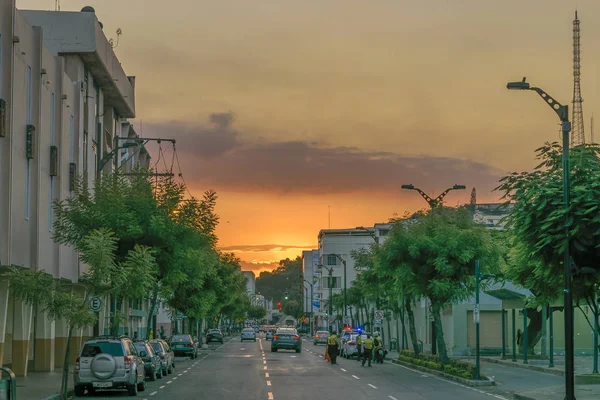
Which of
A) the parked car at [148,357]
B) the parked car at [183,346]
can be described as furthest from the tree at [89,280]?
the parked car at [183,346]

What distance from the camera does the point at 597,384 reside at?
1334 inches

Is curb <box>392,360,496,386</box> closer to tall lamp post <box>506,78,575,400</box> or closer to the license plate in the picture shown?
tall lamp post <box>506,78,575,400</box>

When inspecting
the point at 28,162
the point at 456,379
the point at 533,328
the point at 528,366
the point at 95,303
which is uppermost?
the point at 28,162

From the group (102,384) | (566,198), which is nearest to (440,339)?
(102,384)

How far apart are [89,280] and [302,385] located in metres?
8.64

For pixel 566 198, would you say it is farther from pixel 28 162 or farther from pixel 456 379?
pixel 28 162

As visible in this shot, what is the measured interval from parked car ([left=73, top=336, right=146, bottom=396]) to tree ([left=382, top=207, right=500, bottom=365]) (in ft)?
55.0

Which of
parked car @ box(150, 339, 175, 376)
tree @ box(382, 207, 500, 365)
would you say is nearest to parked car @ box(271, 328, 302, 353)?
parked car @ box(150, 339, 175, 376)

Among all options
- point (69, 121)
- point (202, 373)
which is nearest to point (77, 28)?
point (69, 121)

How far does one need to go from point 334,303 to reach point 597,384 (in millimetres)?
97945

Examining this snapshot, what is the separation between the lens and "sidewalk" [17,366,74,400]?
2891 centimetres

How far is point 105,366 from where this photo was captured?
1167 inches

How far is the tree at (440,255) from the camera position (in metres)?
43.2

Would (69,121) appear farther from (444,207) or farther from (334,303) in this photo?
(334,303)
